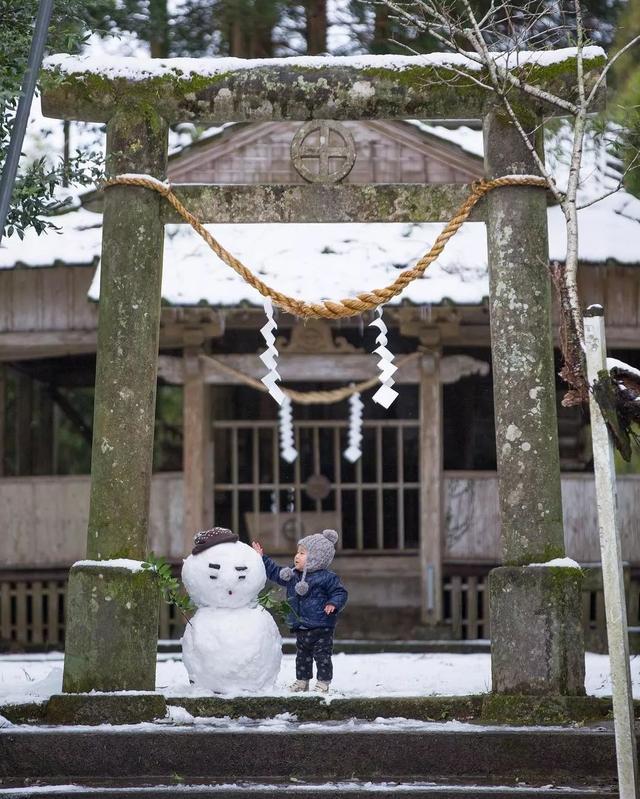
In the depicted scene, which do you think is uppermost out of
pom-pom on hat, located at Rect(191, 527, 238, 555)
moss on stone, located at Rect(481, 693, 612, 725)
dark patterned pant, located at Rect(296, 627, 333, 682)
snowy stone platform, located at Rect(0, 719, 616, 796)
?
pom-pom on hat, located at Rect(191, 527, 238, 555)

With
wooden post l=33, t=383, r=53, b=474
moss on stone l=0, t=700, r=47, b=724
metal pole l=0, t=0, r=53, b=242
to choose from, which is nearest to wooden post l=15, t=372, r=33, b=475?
wooden post l=33, t=383, r=53, b=474

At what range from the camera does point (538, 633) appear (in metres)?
7.87

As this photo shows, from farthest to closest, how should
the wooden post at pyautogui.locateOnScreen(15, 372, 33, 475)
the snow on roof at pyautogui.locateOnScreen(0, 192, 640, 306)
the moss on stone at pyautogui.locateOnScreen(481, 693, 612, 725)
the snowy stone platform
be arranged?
the wooden post at pyautogui.locateOnScreen(15, 372, 33, 475), the snow on roof at pyautogui.locateOnScreen(0, 192, 640, 306), the moss on stone at pyautogui.locateOnScreen(481, 693, 612, 725), the snowy stone platform

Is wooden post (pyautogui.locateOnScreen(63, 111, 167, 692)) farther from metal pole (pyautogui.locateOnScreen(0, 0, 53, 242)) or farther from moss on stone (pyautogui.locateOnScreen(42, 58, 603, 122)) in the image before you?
metal pole (pyautogui.locateOnScreen(0, 0, 53, 242))

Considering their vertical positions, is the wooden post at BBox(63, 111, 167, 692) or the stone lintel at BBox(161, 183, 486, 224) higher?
the stone lintel at BBox(161, 183, 486, 224)

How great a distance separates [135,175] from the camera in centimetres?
838

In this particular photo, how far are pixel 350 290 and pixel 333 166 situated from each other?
4.60 meters

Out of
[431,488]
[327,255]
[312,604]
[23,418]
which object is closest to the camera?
[312,604]

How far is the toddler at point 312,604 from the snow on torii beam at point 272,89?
279 centimetres

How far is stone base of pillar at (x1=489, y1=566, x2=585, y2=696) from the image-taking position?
7836mm

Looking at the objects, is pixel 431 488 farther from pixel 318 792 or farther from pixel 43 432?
pixel 318 792

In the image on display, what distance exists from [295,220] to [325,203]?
221 mm

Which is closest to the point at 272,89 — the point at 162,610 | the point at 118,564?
the point at 118,564

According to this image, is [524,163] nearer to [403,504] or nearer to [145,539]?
[145,539]
